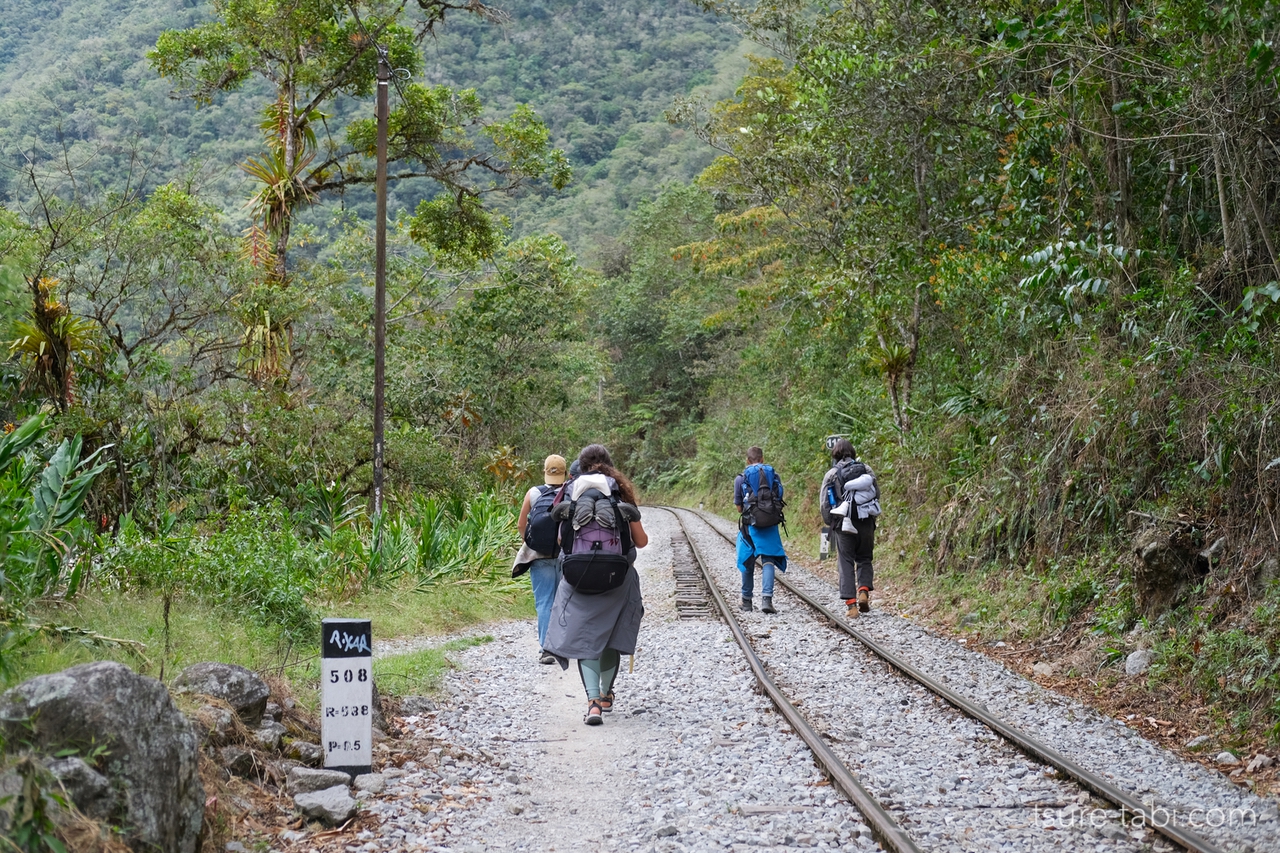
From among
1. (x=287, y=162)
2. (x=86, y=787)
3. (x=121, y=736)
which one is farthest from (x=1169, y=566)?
(x=287, y=162)

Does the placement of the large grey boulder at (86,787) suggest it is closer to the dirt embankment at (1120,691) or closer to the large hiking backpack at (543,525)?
the large hiking backpack at (543,525)

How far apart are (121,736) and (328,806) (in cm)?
137

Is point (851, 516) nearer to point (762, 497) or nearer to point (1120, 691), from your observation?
point (762, 497)

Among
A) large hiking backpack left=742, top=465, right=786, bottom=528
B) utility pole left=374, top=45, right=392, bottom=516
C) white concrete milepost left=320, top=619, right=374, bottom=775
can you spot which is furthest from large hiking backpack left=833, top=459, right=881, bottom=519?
white concrete milepost left=320, top=619, right=374, bottom=775

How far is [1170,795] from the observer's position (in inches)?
210

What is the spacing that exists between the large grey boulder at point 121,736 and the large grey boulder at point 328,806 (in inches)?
33.0

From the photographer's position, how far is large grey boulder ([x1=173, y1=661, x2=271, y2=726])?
18.0 ft

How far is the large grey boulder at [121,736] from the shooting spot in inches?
148

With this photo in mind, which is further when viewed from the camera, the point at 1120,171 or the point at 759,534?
the point at 759,534

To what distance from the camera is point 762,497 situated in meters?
12.0

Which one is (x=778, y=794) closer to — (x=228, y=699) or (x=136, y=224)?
(x=228, y=699)

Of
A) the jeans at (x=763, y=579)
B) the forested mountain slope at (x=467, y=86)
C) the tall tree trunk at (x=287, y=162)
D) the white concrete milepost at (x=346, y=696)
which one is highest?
the forested mountain slope at (x=467, y=86)
